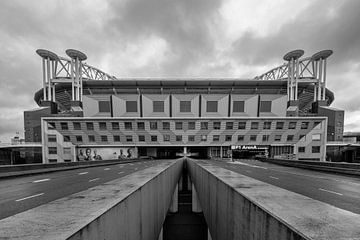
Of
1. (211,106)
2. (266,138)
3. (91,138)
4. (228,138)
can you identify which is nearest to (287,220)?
(228,138)

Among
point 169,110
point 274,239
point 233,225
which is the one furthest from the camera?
point 169,110

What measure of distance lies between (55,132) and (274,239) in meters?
55.4

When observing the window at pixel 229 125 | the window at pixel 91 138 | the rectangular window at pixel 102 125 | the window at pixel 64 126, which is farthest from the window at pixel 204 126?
the window at pixel 64 126

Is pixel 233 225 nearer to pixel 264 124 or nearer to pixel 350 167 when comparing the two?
pixel 350 167

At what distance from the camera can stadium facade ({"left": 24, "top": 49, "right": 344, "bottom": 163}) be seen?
4194 cm

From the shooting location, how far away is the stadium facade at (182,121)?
138 feet

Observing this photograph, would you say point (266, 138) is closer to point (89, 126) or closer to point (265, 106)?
point (265, 106)

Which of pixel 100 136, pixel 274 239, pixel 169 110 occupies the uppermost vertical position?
pixel 169 110

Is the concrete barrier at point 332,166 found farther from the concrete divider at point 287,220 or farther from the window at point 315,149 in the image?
the window at point 315,149

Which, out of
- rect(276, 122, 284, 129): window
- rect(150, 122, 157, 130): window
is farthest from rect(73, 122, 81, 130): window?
rect(276, 122, 284, 129): window

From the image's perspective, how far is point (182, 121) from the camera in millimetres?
42250

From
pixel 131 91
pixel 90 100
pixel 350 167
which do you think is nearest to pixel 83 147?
pixel 90 100

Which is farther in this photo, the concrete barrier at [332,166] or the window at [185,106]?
the window at [185,106]

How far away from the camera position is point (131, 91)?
5709cm
